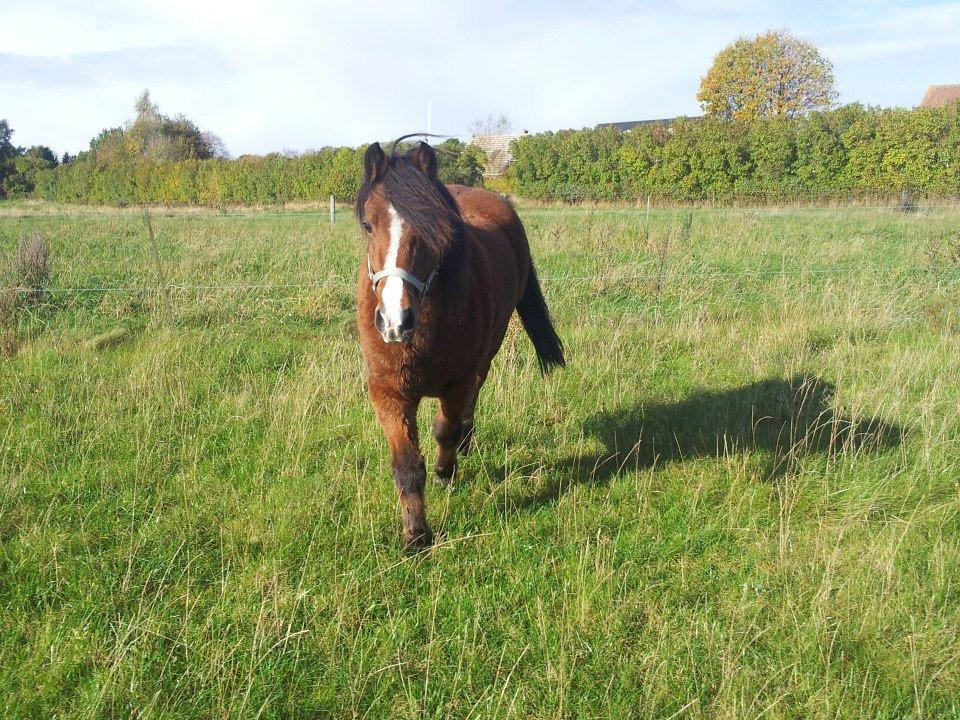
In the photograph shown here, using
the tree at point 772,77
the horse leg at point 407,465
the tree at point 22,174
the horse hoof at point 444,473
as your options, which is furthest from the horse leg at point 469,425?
the tree at point 22,174

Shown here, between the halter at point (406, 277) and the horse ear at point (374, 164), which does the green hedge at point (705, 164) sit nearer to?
the horse ear at point (374, 164)

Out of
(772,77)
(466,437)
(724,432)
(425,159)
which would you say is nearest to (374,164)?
(425,159)

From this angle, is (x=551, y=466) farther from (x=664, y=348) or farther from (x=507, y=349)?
(x=664, y=348)

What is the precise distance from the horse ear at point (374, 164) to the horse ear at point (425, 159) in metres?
0.17

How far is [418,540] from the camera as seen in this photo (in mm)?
3271

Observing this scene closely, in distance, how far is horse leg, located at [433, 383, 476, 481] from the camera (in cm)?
368

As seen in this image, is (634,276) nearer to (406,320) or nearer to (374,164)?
(374,164)

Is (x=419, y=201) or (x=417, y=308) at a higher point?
(x=419, y=201)

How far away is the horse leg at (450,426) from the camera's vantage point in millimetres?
3682

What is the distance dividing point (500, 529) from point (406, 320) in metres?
1.34

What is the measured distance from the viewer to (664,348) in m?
6.48

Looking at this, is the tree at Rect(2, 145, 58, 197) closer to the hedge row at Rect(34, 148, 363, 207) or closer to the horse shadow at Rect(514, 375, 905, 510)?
the hedge row at Rect(34, 148, 363, 207)

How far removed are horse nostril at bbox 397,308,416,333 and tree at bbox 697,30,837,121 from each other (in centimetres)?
5339

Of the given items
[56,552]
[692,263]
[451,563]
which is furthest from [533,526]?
[692,263]
